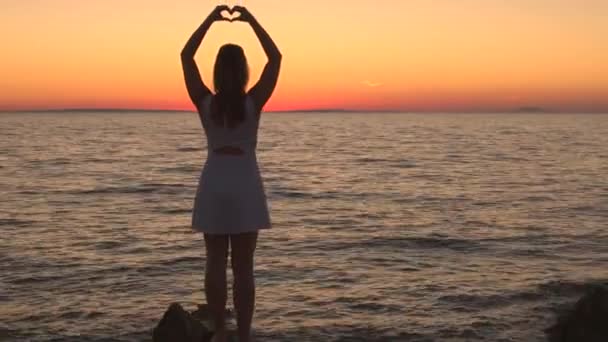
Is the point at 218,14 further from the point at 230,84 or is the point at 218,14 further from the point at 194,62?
the point at 230,84

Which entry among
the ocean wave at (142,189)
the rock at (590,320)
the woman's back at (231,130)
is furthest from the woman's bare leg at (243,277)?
the ocean wave at (142,189)

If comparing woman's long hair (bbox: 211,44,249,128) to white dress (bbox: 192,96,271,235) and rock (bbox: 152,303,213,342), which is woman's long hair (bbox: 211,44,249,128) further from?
rock (bbox: 152,303,213,342)

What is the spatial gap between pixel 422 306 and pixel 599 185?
20898 millimetres

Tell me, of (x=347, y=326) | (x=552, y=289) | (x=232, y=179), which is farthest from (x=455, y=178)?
(x=232, y=179)

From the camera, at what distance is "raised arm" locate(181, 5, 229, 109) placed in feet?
15.5

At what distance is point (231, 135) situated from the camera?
4633mm

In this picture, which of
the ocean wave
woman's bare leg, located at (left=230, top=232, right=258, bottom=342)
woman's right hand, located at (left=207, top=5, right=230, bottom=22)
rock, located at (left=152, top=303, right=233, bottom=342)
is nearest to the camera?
woman's right hand, located at (left=207, top=5, right=230, bottom=22)

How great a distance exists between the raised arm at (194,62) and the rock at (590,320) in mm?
5105

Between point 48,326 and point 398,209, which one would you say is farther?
point 398,209

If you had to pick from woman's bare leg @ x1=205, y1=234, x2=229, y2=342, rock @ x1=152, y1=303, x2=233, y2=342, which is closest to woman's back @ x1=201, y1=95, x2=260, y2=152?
woman's bare leg @ x1=205, y1=234, x2=229, y2=342

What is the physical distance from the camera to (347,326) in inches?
345

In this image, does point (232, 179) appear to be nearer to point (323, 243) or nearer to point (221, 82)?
point (221, 82)

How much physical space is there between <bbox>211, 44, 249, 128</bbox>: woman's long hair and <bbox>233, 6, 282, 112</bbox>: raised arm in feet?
0.44

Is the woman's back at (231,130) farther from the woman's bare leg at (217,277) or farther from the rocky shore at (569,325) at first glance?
the rocky shore at (569,325)
